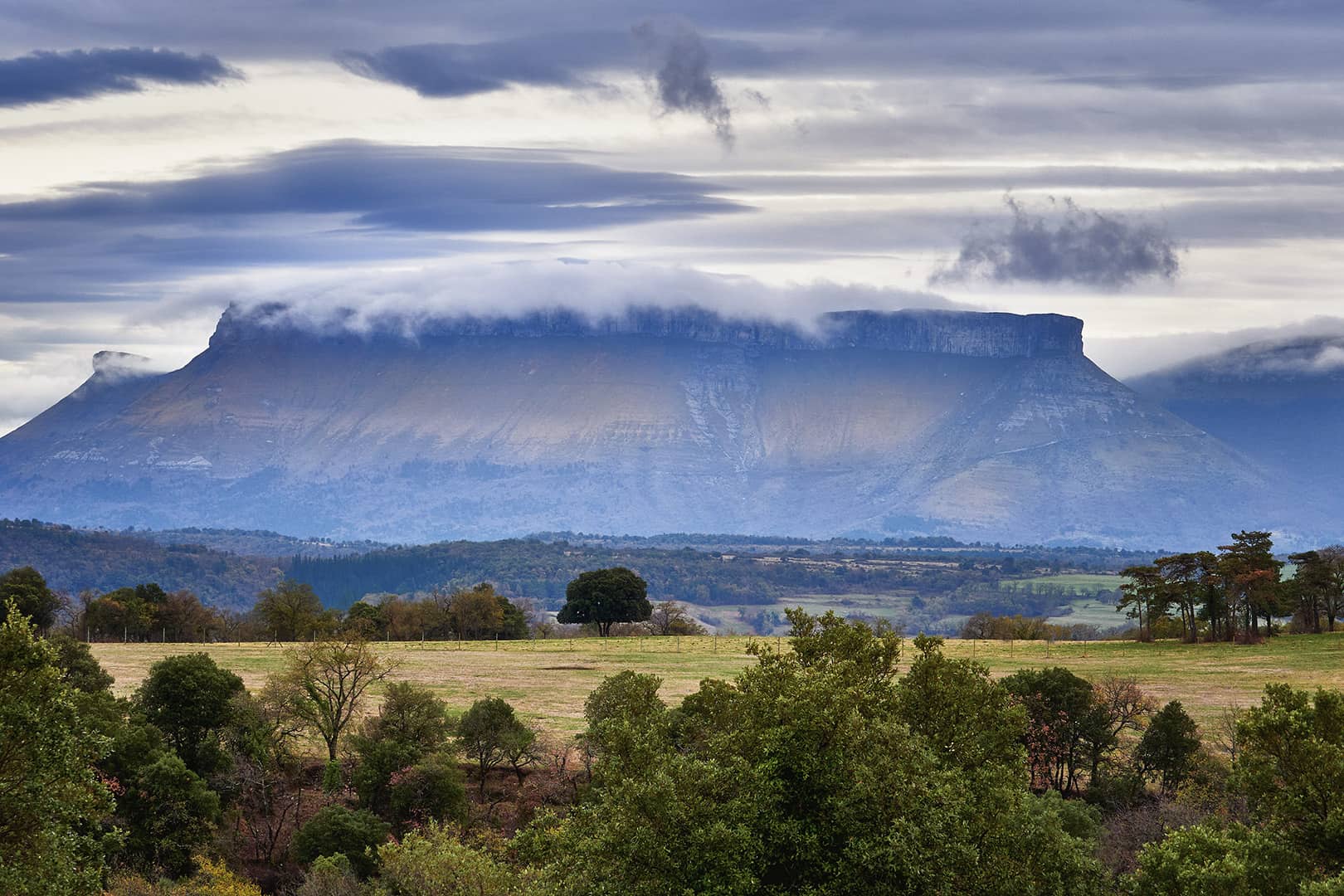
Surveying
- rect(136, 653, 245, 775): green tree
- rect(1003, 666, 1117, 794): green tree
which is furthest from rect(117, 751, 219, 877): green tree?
rect(1003, 666, 1117, 794): green tree

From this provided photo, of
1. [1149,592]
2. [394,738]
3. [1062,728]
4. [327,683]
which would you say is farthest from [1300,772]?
[1149,592]

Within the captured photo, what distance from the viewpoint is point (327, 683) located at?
81688 mm

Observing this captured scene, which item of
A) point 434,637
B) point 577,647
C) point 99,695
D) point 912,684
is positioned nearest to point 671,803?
point 912,684

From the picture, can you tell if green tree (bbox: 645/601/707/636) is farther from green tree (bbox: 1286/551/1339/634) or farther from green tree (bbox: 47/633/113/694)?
green tree (bbox: 47/633/113/694)

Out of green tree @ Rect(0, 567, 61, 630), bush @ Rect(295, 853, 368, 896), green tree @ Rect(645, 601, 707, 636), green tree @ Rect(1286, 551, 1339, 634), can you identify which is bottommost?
bush @ Rect(295, 853, 368, 896)

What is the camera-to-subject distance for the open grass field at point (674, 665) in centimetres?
8875

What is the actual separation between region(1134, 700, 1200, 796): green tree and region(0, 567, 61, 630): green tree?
8378cm

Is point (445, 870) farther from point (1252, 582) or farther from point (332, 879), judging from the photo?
point (1252, 582)

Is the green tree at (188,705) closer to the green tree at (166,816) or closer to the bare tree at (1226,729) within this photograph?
the green tree at (166,816)

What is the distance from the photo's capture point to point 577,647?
12900 cm

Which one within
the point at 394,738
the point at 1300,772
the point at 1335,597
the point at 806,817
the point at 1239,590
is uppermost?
the point at 1239,590

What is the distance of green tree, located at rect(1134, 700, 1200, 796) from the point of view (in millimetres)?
69869

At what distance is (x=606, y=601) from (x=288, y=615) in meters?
35.0

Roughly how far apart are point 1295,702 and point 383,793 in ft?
144
